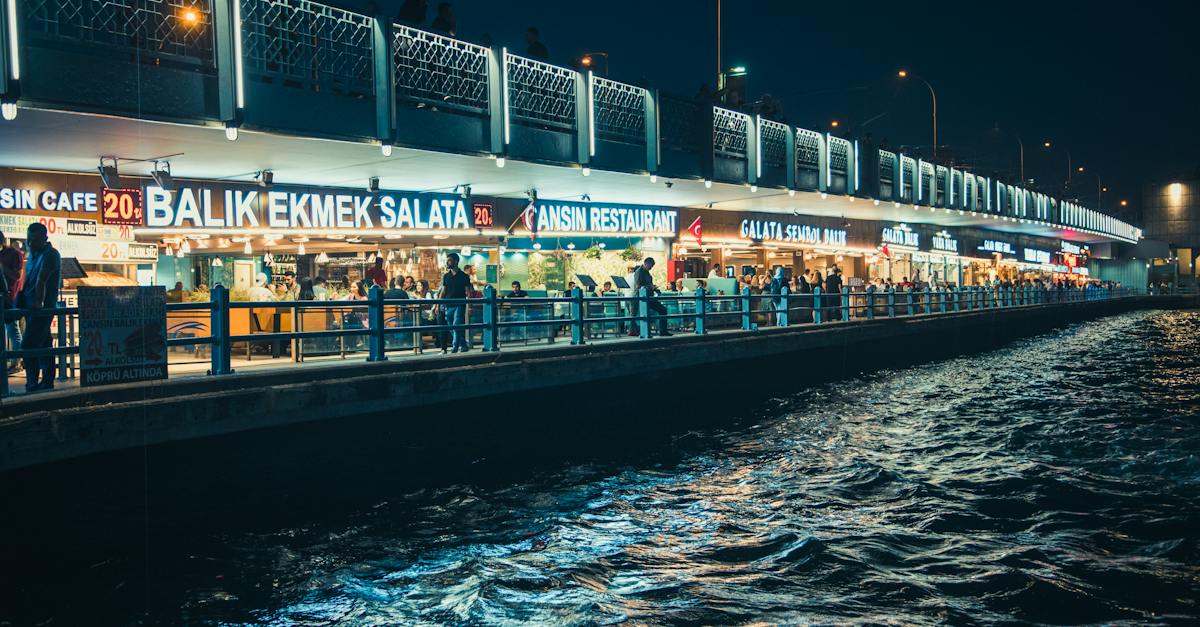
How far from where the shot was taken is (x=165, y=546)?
27.9 feet

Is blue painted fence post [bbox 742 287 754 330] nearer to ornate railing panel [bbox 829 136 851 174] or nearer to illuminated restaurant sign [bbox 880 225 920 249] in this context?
ornate railing panel [bbox 829 136 851 174]

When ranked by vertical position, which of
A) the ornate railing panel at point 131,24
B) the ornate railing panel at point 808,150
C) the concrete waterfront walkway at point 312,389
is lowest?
the concrete waterfront walkway at point 312,389

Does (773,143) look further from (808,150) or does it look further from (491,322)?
(491,322)

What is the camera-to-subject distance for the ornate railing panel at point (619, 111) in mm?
20797

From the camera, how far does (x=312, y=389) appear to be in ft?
34.7

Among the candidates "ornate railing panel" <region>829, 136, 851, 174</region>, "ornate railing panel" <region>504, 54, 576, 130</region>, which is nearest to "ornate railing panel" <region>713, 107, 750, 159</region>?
"ornate railing panel" <region>504, 54, 576, 130</region>

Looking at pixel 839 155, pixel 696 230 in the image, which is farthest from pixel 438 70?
pixel 839 155

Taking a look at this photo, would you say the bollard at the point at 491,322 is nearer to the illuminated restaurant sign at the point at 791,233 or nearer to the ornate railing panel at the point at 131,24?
the ornate railing panel at the point at 131,24

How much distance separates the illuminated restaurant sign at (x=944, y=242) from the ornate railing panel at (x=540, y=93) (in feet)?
107

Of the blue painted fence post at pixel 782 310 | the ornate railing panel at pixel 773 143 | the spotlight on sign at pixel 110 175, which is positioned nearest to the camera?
the spotlight on sign at pixel 110 175

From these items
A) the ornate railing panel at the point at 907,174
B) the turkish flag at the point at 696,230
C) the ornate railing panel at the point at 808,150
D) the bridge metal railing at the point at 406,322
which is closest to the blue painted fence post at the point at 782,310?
the bridge metal railing at the point at 406,322

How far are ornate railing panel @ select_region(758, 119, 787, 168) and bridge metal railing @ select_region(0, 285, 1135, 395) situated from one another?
401 centimetres

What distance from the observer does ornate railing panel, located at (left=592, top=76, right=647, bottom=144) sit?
68.2 feet

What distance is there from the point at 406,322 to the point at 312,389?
4.73 meters
